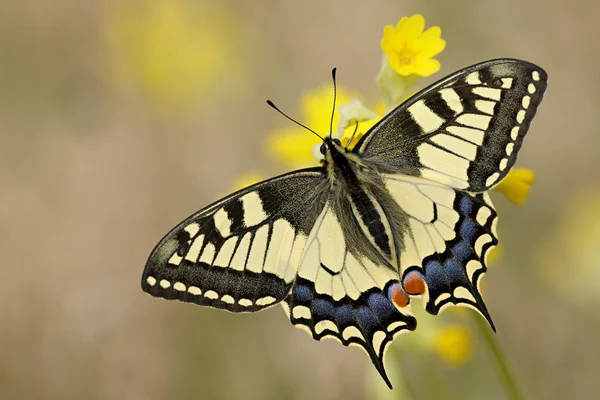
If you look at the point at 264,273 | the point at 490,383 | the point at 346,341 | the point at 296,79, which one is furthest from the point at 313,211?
the point at 296,79

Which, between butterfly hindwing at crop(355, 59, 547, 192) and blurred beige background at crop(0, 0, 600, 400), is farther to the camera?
blurred beige background at crop(0, 0, 600, 400)

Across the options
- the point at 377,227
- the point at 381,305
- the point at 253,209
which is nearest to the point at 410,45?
the point at 377,227

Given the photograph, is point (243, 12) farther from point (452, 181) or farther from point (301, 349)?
point (452, 181)

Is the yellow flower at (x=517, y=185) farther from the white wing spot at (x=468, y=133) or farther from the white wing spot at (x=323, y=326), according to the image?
the white wing spot at (x=323, y=326)

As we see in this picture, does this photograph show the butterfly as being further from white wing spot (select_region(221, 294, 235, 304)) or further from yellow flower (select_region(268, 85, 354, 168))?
yellow flower (select_region(268, 85, 354, 168))

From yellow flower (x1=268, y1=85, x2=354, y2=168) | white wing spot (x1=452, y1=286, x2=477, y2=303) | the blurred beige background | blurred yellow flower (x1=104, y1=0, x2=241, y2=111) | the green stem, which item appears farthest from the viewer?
blurred yellow flower (x1=104, y1=0, x2=241, y2=111)

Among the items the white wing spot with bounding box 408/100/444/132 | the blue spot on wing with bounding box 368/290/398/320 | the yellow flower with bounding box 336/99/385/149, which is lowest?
the blue spot on wing with bounding box 368/290/398/320

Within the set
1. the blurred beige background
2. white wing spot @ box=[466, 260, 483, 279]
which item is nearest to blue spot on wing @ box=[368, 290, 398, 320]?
white wing spot @ box=[466, 260, 483, 279]

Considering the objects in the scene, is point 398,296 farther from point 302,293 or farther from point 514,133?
point 514,133
